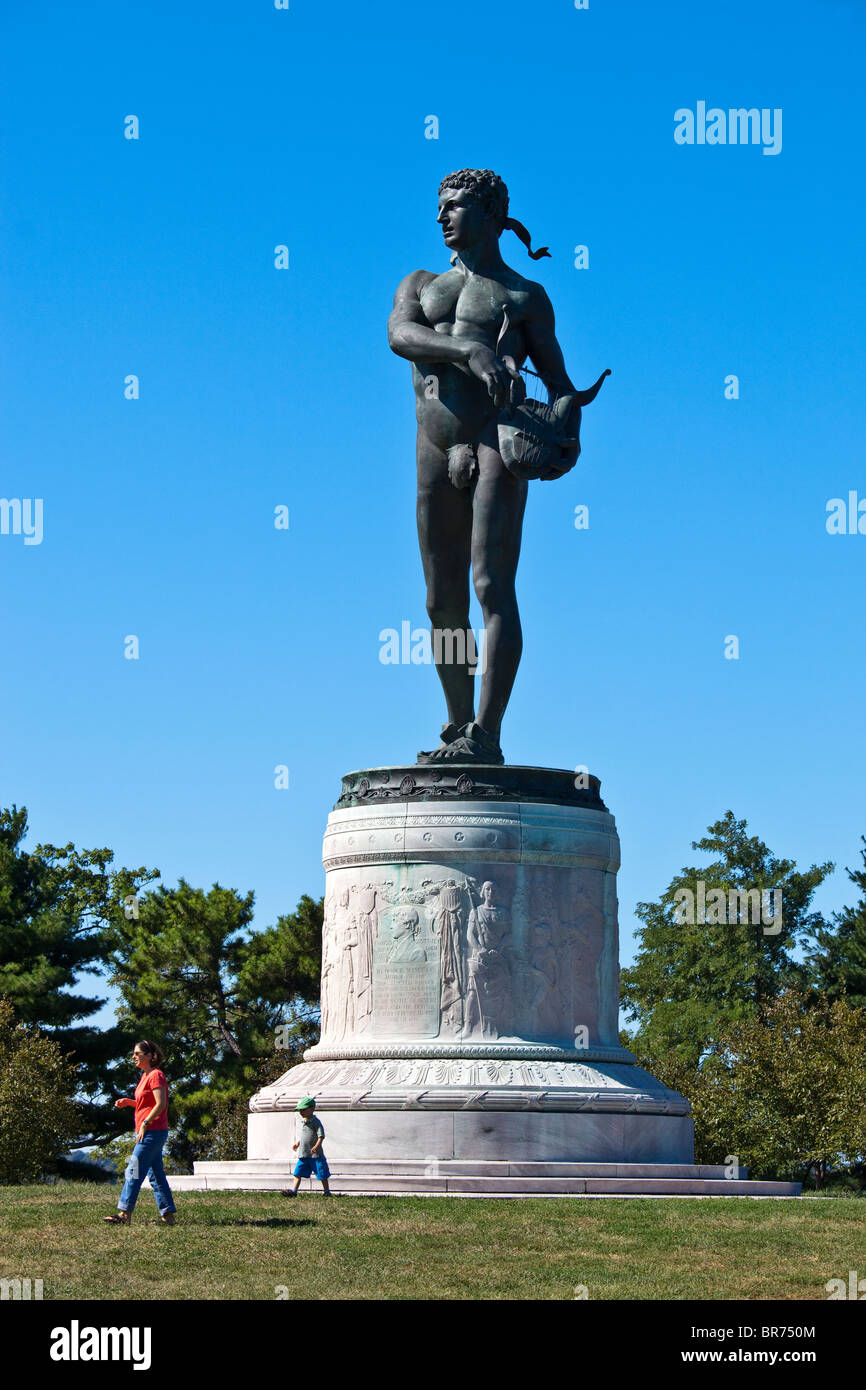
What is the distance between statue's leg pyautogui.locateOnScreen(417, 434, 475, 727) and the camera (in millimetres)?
22109

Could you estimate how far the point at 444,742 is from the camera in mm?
21969

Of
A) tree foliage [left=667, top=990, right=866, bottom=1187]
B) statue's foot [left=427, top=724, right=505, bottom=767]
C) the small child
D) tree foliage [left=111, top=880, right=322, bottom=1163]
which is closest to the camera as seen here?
the small child

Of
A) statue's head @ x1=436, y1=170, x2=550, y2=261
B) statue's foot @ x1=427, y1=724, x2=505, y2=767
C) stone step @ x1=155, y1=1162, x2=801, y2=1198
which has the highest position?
statue's head @ x1=436, y1=170, x2=550, y2=261

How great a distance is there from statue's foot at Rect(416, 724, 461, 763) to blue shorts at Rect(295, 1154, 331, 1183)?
529 cm

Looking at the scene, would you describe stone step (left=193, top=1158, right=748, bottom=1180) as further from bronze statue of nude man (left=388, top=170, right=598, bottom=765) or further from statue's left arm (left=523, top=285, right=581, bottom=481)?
statue's left arm (left=523, top=285, right=581, bottom=481)

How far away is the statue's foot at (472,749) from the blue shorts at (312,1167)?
5.26 meters

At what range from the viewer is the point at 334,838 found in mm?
21250

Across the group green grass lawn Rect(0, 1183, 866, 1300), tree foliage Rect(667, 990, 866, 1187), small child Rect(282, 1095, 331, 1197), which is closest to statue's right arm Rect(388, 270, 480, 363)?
small child Rect(282, 1095, 331, 1197)

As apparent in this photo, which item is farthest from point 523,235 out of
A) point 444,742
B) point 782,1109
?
point 782,1109

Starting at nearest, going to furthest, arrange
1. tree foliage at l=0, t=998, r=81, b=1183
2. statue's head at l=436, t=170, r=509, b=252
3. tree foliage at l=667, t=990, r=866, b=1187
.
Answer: statue's head at l=436, t=170, r=509, b=252
tree foliage at l=0, t=998, r=81, b=1183
tree foliage at l=667, t=990, r=866, b=1187

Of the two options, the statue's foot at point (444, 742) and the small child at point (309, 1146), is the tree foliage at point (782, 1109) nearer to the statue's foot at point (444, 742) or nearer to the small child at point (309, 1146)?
the statue's foot at point (444, 742)

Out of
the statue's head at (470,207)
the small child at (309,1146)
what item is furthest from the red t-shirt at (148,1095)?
the statue's head at (470,207)

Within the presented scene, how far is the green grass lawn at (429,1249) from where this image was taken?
12.5 metres
